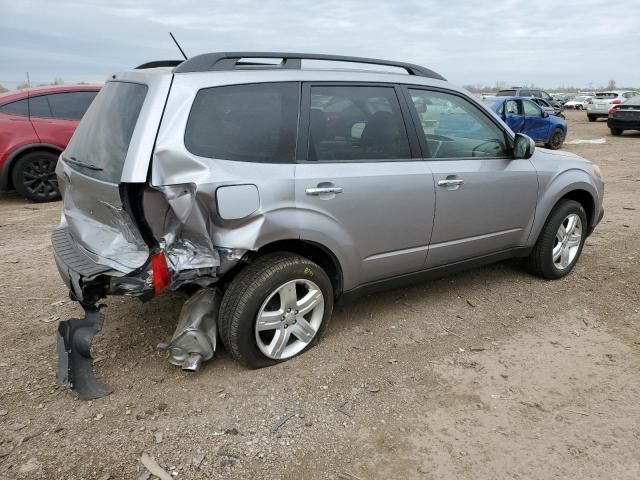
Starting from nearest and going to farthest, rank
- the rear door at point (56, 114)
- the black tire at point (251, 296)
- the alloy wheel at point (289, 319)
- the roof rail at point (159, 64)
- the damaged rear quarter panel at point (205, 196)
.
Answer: the damaged rear quarter panel at point (205, 196)
the black tire at point (251, 296)
the alloy wheel at point (289, 319)
the roof rail at point (159, 64)
the rear door at point (56, 114)

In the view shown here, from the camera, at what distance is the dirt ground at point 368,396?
239 centimetres

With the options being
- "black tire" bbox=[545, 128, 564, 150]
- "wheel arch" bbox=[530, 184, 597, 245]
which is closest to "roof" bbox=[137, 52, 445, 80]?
"wheel arch" bbox=[530, 184, 597, 245]

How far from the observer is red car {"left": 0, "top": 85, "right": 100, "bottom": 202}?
288 inches

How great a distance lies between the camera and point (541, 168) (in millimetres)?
4078

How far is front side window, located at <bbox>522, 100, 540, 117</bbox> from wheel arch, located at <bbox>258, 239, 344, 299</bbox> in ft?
41.0

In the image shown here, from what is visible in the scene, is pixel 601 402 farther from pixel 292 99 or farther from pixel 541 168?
pixel 292 99

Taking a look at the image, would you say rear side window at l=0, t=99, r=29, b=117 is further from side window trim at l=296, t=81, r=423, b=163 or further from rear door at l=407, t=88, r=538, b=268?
rear door at l=407, t=88, r=538, b=268

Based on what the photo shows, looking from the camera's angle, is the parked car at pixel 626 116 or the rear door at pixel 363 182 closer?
the rear door at pixel 363 182

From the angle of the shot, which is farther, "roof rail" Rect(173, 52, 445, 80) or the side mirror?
the side mirror

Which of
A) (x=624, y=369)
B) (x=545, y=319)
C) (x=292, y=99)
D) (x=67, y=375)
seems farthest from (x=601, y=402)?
(x=67, y=375)

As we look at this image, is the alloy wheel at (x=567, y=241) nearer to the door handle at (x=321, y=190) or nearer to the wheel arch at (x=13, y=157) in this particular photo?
the door handle at (x=321, y=190)

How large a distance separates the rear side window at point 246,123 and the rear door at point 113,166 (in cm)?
22

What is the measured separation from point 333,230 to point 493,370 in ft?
4.33

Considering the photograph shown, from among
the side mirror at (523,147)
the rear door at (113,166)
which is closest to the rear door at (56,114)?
the rear door at (113,166)
